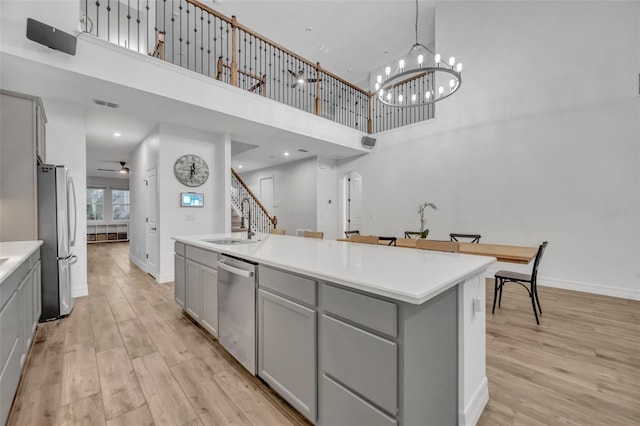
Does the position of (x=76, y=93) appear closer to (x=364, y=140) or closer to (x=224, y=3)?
(x=224, y=3)

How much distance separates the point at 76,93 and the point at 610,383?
6108mm

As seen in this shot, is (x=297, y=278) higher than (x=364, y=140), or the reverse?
(x=364, y=140)

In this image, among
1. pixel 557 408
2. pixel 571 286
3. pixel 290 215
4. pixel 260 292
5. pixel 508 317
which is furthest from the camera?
pixel 290 215

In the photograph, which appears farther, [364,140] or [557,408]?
[364,140]

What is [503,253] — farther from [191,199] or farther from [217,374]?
[191,199]

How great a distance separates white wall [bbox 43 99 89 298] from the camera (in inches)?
148

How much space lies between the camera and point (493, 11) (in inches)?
197

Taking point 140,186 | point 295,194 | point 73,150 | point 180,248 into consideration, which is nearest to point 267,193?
point 295,194

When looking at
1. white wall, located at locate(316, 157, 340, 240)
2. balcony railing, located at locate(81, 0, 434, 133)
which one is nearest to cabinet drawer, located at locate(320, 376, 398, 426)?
balcony railing, located at locate(81, 0, 434, 133)

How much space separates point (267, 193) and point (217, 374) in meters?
8.16

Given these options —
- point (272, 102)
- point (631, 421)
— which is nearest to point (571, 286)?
point (631, 421)

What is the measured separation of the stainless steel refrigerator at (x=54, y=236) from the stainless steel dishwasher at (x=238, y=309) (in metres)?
2.21

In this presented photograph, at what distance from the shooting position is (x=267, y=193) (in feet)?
32.5

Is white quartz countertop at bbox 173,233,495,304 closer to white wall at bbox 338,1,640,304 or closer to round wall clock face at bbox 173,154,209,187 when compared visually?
round wall clock face at bbox 173,154,209,187
